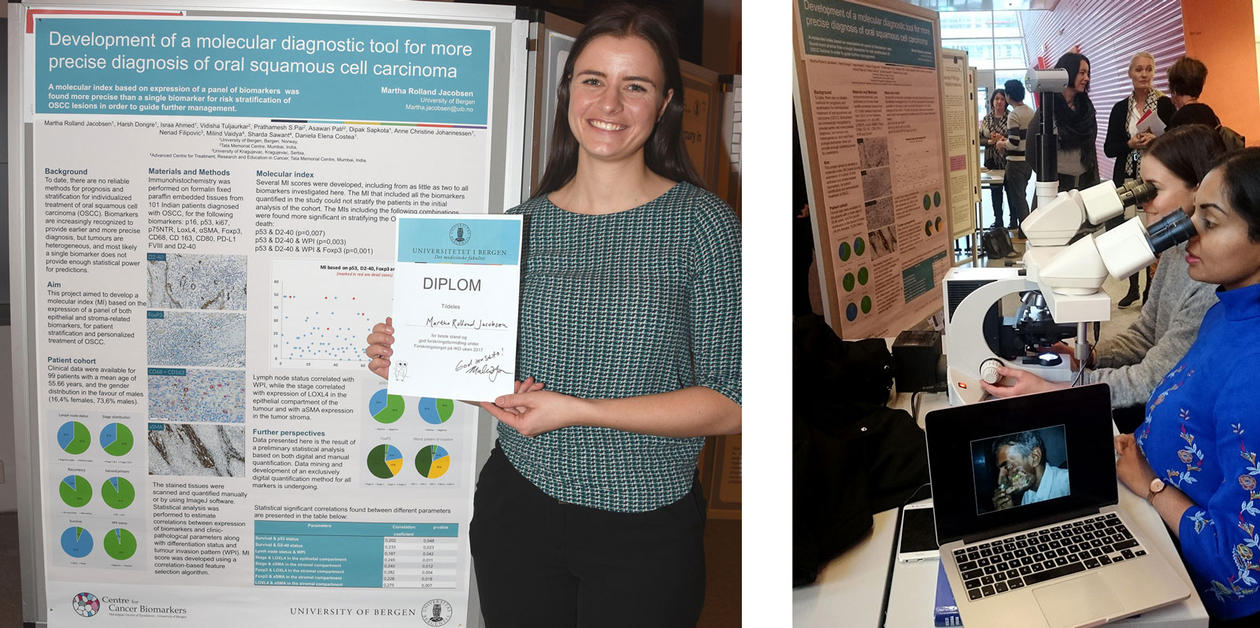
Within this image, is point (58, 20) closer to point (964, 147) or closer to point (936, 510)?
point (964, 147)

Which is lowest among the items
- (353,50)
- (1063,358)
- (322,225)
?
(1063,358)

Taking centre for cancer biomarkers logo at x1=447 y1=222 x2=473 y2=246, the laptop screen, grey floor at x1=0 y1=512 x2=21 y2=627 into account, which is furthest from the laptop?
grey floor at x1=0 y1=512 x2=21 y2=627

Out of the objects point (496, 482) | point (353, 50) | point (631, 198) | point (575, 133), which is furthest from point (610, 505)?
point (353, 50)

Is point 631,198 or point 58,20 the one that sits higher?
point 58,20

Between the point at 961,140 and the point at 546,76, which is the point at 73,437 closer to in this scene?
the point at 546,76

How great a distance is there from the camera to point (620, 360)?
4.57 feet

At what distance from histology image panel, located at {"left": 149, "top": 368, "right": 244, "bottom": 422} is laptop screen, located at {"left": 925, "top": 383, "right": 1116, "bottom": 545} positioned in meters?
1.11

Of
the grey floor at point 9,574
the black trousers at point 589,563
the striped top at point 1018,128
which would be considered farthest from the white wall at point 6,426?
the striped top at point 1018,128

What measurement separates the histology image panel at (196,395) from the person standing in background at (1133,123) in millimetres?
1301

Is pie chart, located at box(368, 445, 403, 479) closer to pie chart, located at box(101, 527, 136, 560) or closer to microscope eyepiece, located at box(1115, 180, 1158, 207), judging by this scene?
pie chart, located at box(101, 527, 136, 560)

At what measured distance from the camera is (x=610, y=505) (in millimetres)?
1381

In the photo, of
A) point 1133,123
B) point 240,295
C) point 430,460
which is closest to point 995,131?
point 1133,123

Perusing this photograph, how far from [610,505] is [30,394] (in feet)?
3.29

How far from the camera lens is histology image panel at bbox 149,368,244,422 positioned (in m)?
1.56
